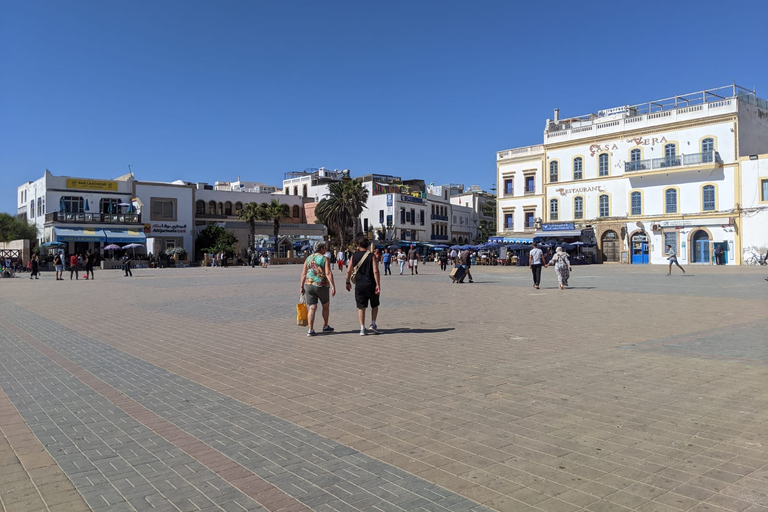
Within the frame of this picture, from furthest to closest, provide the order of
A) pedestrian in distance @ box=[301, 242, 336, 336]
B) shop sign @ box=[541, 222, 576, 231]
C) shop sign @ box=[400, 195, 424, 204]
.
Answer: shop sign @ box=[400, 195, 424, 204], shop sign @ box=[541, 222, 576, 231], pedestrian in distance @ box=[301, 242, 336, 336]

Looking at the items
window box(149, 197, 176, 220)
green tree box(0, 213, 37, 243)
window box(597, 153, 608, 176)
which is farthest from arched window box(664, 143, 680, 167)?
green tree box(0, 213, 37, 243)

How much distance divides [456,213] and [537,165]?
94.0 feet

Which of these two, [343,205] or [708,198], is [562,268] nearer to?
[708,198]

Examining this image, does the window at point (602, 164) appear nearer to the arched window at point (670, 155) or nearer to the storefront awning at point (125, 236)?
the arched window at point (670, 155)

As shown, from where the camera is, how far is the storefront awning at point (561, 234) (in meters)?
54.1

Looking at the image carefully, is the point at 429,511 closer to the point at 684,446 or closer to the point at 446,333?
the point at 684,446

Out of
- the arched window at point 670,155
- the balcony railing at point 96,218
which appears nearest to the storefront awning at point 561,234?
the arched window at point 670,155

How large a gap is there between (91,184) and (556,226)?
43839mm

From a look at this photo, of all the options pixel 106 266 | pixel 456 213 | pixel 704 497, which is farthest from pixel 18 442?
pixel 456 213

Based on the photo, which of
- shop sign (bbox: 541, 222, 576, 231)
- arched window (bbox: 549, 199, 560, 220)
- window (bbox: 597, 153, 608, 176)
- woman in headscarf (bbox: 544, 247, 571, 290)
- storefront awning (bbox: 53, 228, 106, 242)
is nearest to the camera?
woman in headscarf (bbox: 544, 247, 571, 290)

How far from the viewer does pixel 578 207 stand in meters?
54.8

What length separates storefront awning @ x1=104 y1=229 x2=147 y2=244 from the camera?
52.8 metres

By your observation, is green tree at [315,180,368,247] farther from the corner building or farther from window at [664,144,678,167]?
window at [664,144,678,167]

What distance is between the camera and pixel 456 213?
8606cm
